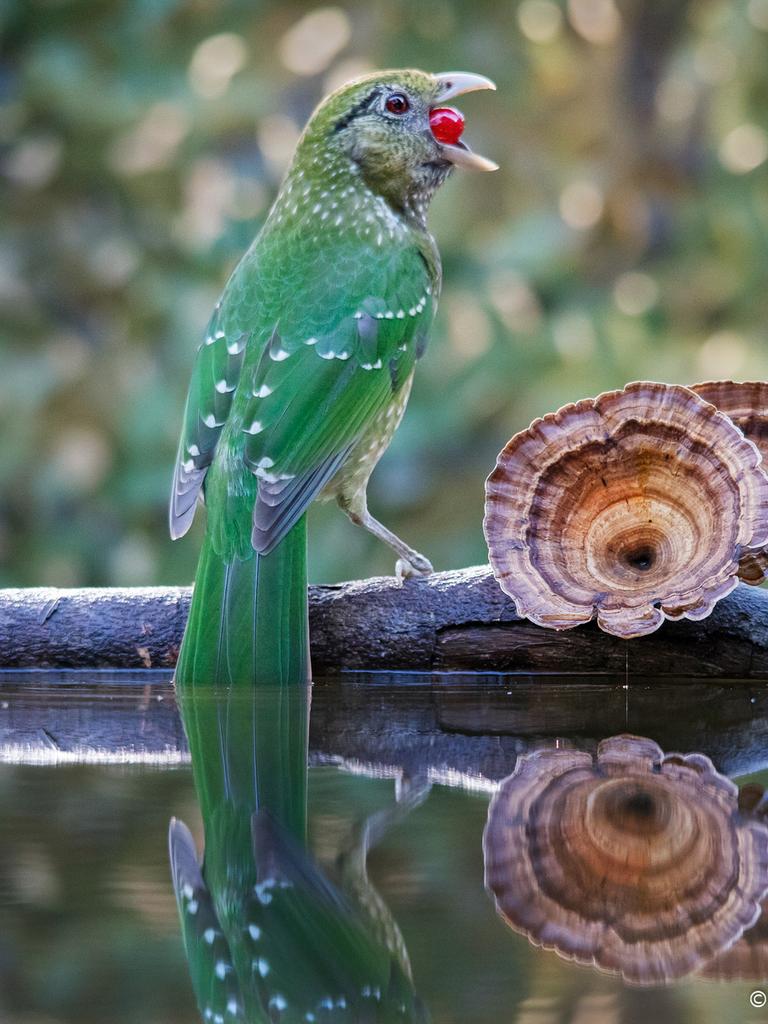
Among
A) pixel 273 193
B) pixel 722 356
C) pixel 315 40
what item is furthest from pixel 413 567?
pixel 315 40

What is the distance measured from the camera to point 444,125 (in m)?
3.12

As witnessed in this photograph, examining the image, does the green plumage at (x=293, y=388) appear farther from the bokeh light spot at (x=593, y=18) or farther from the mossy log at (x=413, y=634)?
the bokeh light spot at (x=593, y=18)

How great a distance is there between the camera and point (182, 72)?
A: 605 centimetres

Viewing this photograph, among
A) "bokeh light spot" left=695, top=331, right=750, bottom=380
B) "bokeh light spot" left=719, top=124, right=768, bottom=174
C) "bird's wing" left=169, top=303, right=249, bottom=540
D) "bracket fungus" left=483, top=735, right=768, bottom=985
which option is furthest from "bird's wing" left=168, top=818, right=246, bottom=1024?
"bokeh light spot" left=719, top=124, right=768, bottom=174

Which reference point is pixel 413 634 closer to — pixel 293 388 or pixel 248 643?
pixel 248 643

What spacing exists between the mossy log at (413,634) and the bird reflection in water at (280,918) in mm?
974

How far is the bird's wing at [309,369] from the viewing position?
2.62 m

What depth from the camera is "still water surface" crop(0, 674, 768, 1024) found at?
0.89 m

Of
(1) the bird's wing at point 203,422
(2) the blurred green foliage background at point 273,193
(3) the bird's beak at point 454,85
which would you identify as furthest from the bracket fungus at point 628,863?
(2) the blurred green foliage background at point 273,193

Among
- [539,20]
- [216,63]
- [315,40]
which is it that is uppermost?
[539,20]

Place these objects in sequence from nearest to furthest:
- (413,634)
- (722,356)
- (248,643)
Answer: (248,643), (413,634), (722,356)

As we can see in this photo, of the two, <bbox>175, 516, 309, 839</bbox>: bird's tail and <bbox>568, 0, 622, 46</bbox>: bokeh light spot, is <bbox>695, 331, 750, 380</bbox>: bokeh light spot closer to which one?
<bbox>568, 0, 622, 46</bbox>: bokeh light spot

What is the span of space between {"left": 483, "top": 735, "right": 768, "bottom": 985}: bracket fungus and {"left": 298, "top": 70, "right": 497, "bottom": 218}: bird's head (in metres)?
1.81

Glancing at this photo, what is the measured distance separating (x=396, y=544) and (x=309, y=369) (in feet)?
1.31
